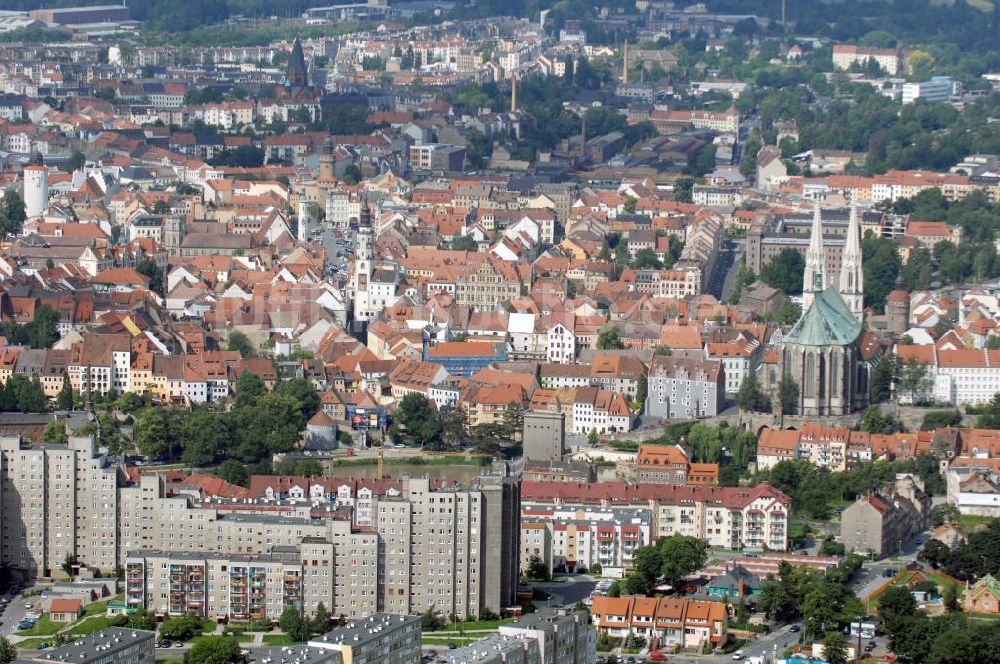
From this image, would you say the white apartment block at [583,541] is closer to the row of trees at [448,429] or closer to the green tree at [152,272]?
the row of trees at [448,429]

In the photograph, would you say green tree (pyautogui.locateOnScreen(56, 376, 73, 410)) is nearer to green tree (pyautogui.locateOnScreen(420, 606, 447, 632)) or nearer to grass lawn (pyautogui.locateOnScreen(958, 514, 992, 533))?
green tree (pyautogui.locateOnScreen(420, 606, 447, 632))

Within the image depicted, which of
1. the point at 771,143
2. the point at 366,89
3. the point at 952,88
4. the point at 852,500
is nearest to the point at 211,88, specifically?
the point at 366,89

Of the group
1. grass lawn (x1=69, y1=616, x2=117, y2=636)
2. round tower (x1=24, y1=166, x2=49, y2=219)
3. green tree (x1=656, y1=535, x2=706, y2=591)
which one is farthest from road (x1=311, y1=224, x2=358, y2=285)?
grass lawn (x1=69, y1=616, x2=117, y2=636)

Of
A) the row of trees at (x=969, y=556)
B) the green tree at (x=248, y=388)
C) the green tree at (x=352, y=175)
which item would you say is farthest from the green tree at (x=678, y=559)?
the green tree at (x=352, y=175)

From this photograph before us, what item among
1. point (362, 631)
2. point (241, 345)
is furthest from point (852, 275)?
point (362, 631)

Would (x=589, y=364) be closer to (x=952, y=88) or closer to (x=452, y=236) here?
(x=452, y=236)

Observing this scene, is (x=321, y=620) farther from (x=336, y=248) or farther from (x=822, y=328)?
(x=336, y=248)
